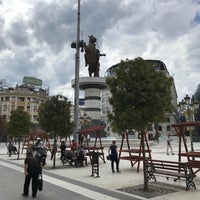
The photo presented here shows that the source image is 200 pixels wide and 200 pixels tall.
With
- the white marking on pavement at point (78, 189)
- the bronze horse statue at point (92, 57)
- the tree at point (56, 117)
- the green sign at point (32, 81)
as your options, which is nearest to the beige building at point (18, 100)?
the green sign at point (32, 81)

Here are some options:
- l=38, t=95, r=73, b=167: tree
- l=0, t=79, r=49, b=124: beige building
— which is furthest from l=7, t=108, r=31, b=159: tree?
l=0, t=79, r=49, b=124: beige building

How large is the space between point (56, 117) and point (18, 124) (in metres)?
9.50

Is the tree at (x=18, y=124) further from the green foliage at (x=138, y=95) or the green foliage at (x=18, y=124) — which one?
the green foliage at (x=138, y=95)

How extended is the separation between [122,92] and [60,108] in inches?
348

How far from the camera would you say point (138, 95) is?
34.9 feet

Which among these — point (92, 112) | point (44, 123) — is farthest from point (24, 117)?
point (92, 112)

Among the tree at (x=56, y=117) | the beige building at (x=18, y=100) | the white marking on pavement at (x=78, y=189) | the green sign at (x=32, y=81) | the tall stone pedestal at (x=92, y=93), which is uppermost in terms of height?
the green sign at (x=32, y=81)

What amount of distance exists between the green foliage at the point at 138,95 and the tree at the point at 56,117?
7.92 meters

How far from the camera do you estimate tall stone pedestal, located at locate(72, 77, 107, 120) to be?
5038 cm

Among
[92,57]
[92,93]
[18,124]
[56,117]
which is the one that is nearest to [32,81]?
[92,57]

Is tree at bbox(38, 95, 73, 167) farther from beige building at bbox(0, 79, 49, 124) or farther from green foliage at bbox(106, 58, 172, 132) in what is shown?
beige building at bbox(0, 79, 49, 124)

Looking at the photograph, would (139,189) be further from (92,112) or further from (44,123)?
(92,112)

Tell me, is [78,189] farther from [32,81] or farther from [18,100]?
[32,81]

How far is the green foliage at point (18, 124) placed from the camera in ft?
87.8
